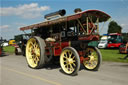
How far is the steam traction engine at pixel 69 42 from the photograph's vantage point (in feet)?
18.1

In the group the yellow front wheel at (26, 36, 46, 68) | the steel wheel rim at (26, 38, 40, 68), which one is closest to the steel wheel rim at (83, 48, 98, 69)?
the yellow front wheel at (26, 36, 46, 68)

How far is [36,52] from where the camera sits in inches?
265

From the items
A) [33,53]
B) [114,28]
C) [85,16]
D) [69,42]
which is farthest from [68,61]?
[114,28]

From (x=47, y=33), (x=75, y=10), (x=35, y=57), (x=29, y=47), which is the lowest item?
(x=35, y=57)

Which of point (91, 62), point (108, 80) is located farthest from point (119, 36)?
point (108, 80)

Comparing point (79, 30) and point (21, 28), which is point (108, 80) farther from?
point (21, 28)

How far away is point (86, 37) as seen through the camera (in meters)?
5.36

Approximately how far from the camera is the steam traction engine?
5523 mm

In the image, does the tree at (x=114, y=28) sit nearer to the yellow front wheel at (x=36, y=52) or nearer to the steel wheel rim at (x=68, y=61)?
the yellow front wheel at (x=36, y=52)

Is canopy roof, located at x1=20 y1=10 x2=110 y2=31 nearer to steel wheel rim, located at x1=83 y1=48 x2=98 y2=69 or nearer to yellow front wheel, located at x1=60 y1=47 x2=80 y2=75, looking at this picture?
yellow front wheel, located at x1=60 y1=47 x2=80 y2=75

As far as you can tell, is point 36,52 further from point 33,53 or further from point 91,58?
point 91,58

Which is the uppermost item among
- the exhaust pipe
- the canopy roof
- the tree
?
the tree

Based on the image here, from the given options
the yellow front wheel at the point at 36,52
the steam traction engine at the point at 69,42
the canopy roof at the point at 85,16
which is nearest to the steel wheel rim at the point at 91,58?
the steam traction engine at the point at 69,42

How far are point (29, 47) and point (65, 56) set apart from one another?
260 cm
